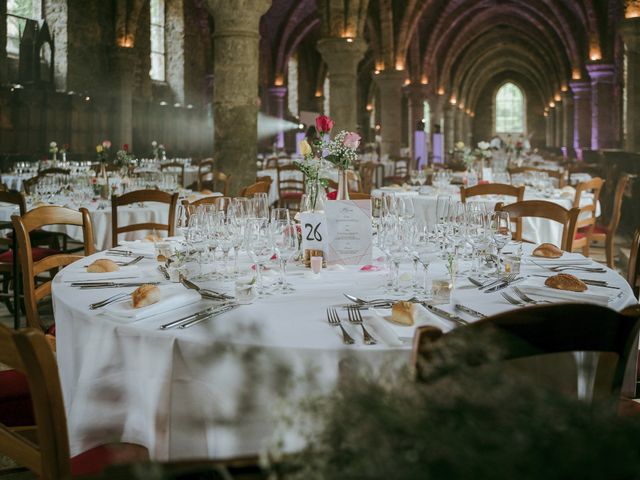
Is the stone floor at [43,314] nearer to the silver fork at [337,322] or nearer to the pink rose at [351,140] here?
the silver fork at [337,322]

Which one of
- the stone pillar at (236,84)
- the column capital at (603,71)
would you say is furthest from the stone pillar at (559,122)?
the stone pillar at (236,84)

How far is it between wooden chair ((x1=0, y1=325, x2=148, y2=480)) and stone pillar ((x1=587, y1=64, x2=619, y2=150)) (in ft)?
63.0

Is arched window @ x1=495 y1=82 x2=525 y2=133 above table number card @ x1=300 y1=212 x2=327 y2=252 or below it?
above

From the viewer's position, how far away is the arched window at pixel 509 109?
1780 inches

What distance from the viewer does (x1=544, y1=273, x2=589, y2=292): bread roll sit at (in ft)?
7.88

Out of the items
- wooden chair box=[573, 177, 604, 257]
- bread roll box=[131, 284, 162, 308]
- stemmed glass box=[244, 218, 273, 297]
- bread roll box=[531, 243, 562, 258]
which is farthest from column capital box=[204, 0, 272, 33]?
bread roll box=[131, 284, 162, 308]

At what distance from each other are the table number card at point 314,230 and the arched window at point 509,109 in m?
44.8

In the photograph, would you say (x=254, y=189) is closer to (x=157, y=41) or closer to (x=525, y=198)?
(x=525, y=198)

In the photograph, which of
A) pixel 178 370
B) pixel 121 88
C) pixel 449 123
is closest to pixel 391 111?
pixel 121 88

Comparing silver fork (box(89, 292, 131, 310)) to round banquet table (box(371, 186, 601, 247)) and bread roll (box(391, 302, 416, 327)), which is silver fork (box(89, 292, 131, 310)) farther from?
round banquet table (box(371, 186, 601, 247))

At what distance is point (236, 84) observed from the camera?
775 centimetres

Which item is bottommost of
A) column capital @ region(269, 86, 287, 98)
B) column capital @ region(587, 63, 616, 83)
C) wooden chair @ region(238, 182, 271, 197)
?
wooden chair @ region(238, 182, 271, 197)

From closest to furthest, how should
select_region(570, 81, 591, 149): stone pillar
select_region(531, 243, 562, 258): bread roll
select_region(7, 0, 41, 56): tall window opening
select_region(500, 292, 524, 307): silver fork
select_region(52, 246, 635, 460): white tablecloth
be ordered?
select_region(52, 246, 635, 460): white tablecloth → select_region(500, 292, 524, 307): silver fork → select_region(531, 243, 562, 258): bread roll → select_region(7, 0, 41, 56): tall window opening → select_region(570, 81, 591, 149): stone pillar

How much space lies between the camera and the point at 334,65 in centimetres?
1265
